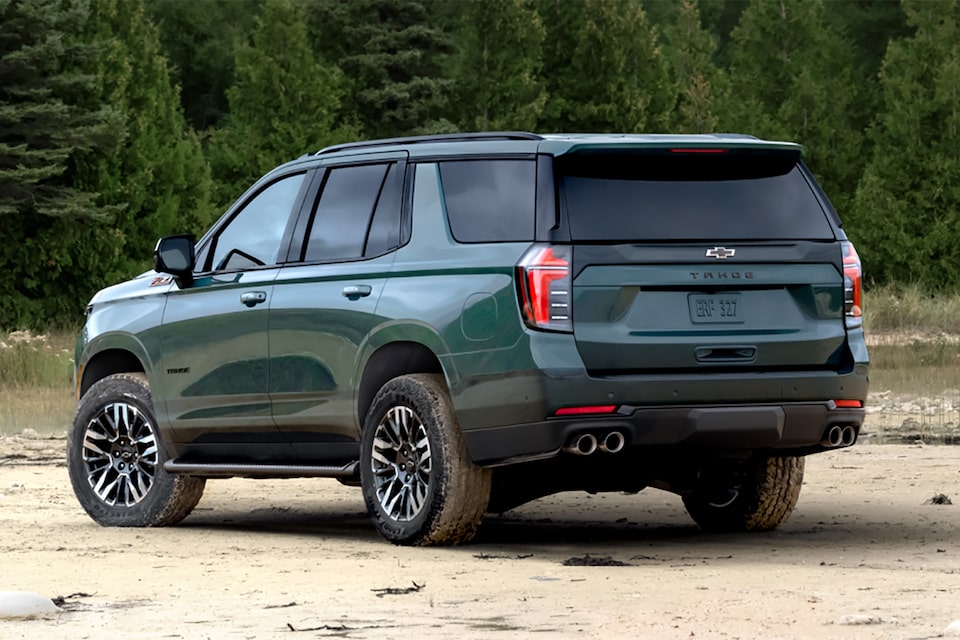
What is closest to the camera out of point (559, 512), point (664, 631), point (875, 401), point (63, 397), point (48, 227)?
point (664, 631)

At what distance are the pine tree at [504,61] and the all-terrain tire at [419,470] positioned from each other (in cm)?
3759

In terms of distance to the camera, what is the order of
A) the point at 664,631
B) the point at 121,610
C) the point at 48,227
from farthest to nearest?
the point at 48,227
the point at 121,610
the point at 664,631

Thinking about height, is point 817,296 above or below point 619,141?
below

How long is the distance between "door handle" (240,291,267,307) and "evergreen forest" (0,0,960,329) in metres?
24.6

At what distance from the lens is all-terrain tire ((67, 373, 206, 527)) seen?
38.2 ft

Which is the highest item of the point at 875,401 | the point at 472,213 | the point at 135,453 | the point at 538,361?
the point at 472,213

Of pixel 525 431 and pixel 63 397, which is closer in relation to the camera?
pixel 525 431

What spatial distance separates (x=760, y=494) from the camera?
11055 mm

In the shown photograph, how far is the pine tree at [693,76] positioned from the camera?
165ft

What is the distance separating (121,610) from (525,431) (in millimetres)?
2174

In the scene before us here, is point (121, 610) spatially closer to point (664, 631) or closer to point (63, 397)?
point (664, 631)

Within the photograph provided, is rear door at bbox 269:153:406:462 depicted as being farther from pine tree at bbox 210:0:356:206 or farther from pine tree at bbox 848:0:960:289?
pine tree at bbox 210:0:356:206

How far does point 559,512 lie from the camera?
12.7 m

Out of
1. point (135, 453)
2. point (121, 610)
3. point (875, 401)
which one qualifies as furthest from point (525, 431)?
point (875, 401)
